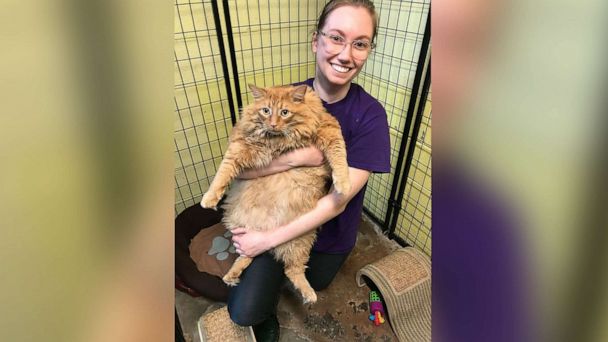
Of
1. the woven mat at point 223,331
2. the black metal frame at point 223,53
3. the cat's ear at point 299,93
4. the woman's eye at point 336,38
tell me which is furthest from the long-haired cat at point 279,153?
the black metal frame at point 223,53

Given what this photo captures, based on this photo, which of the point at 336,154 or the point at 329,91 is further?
the point at 329,91


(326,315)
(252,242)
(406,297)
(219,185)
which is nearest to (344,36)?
(219,185)

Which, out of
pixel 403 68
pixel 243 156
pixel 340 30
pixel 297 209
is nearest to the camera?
pixel 340 30

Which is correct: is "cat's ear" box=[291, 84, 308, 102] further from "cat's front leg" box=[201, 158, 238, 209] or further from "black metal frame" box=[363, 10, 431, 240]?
"black metal frame" box=[363, 10, 431, 240]

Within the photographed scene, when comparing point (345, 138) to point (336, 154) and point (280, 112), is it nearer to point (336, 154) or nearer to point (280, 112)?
point (336, 154)

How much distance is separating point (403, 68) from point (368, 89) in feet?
1.31

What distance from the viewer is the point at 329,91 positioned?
62.1 inches

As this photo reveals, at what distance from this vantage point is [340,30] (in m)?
1.31

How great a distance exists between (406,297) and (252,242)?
974 mm
